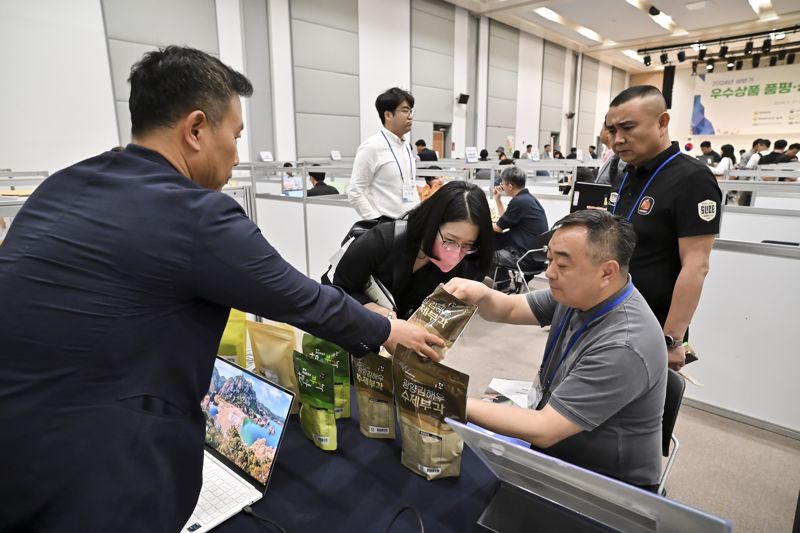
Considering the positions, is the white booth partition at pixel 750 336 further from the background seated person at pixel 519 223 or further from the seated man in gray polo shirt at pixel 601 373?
the seated man in gray polo shirt at pixel 601 373

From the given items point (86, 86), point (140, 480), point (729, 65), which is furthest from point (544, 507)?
point (729, 65)

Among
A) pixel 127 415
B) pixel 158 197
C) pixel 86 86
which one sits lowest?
pixel 127 415

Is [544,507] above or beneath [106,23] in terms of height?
beneath

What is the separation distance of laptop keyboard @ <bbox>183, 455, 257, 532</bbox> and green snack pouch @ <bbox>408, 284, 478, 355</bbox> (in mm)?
479

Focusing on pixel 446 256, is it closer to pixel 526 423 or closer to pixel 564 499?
pixel 526 423

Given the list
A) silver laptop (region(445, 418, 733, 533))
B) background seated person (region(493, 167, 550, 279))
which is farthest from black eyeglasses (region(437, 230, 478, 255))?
background seated person (region(493, 167, 550, 279))

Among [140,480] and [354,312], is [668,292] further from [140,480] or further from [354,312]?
[140,480]

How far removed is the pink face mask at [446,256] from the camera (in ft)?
4.43

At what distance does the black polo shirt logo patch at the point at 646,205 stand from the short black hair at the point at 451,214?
0.60 metres

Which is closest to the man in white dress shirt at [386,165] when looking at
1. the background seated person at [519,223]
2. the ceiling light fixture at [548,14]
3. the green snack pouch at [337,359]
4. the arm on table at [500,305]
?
the background seated person at [519,223]

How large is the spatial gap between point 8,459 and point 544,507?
83 centimetres

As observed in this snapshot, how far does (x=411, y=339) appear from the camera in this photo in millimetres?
895

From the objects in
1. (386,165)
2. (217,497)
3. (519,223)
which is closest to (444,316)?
(217,497)

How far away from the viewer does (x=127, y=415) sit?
618 millimetres
